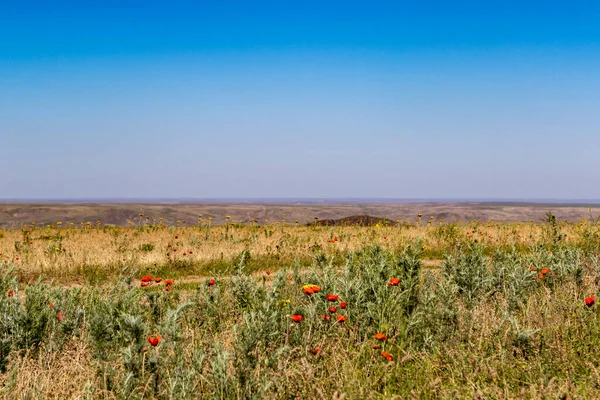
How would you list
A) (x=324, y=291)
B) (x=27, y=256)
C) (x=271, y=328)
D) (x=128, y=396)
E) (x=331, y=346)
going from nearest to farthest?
(x=128, y=396), (x=271, y=328), (x=331, y=346), (x=324, y=291), (x=27, y=256)

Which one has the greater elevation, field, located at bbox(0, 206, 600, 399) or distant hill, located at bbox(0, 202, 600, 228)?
field, located at bbox(0, 206, 600, 399)

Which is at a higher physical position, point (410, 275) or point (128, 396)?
point (410, 275)

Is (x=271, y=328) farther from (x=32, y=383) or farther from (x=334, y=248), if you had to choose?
(x=334, y=248)

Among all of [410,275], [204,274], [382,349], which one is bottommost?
[204,274]

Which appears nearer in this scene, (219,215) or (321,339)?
(321,339)

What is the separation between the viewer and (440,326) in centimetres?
543

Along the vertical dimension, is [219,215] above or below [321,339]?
A: below

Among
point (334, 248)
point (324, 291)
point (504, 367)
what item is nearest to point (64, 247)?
point (334, 248)

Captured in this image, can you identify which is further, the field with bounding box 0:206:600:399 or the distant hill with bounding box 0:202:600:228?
the distant hill with bounding box 0:202:600:228

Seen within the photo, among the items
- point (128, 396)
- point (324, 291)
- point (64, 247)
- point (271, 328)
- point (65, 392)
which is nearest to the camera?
point (128, 396)

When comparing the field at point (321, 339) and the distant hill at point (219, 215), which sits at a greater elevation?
the field at point (321, 339)

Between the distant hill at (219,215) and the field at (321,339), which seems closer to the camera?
the field at (321,339)

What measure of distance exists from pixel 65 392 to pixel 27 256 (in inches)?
426

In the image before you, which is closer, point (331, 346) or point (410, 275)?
point (331, 346)
